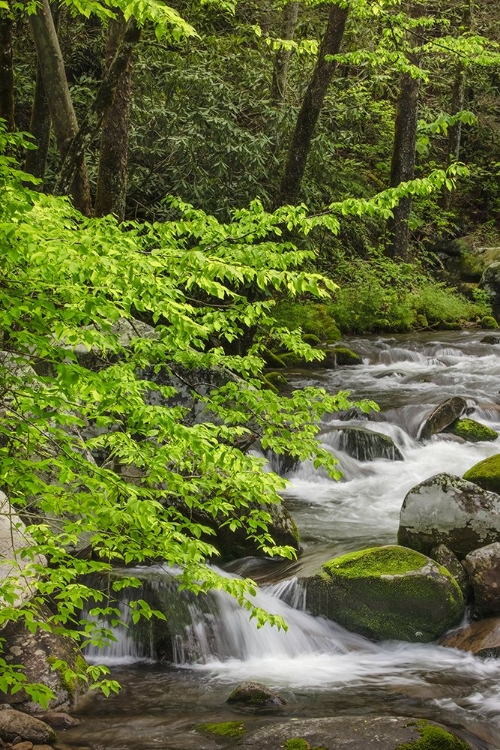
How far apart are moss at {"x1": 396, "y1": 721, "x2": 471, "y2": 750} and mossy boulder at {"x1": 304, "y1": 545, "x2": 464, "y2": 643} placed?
200 cm

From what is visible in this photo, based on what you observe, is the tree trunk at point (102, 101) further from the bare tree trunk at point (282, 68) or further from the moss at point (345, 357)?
the moss at point (345, 357)

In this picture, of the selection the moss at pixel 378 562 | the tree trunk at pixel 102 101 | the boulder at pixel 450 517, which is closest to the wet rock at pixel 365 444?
the boulder at pixel 450 517

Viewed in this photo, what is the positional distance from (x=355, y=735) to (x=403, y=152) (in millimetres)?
18366

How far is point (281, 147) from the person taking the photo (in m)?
15.8

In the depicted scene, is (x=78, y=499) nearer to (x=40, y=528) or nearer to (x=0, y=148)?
(x=40, y=528)

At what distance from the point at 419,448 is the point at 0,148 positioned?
348 inches

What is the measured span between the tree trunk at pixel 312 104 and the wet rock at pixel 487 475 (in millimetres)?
6144

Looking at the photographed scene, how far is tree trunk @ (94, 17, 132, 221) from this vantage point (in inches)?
360

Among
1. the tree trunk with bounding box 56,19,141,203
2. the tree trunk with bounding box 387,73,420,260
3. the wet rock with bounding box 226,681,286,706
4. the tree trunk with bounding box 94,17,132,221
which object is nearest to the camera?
the wet rock with bounding box 226,681,286,706

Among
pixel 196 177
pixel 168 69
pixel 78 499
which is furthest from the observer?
pixel 168 69

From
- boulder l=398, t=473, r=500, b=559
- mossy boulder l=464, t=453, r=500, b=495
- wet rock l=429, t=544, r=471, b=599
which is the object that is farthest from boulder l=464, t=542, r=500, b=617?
mossy boulder l=464, t=453, r=500, b=495

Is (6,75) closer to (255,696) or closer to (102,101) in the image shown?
(102,101)

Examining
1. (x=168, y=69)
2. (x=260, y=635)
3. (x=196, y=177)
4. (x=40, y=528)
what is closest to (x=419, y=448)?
(x=260, y=635)

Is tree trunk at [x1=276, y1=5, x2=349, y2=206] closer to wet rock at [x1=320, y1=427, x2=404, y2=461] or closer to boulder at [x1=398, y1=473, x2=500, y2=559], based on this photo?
wet rock at [x1=320, y1=427, x2=404, y2=461]
